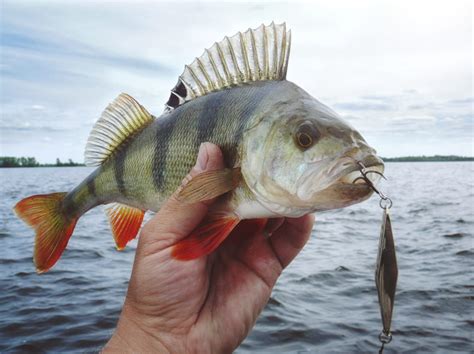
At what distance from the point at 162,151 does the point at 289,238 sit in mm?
1133

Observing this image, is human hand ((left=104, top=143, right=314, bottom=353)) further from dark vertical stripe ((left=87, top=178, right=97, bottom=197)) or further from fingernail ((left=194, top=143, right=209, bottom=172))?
dark vertical stripe ((left=87, top=178, right=97, bottom=197))

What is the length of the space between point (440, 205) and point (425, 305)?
1509 centimetres

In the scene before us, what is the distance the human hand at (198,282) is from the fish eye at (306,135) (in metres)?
0.45

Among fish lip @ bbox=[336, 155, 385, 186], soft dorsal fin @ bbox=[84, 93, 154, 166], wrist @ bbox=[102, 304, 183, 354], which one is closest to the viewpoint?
fish lip @ bbox=[336, 155, 385, 186]

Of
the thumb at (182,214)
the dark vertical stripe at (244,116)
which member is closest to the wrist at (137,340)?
the thumb at (182,214)

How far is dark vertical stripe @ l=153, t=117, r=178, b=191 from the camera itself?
2898mm

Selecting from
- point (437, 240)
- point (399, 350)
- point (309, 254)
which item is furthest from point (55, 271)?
point (437, 240)

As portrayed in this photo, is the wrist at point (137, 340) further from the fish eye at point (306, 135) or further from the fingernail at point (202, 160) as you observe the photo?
the fish eye at point (306, 135)

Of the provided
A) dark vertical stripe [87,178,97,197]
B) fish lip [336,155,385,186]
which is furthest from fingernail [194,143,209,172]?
dark vertical stripe [87,178,97,197]

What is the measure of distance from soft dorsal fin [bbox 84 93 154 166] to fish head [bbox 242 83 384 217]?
119cm

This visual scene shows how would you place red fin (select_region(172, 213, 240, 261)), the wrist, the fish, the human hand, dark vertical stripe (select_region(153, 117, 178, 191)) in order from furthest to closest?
dark vertical stripe (select_region(153, 117, 178, 191)) → the wrist → the human hand → red fin (select_region(172, 213, 240, 261)) → the fish

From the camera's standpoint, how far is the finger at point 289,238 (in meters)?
3.29

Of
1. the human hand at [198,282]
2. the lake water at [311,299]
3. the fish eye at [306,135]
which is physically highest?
the fish eye at [306,135]

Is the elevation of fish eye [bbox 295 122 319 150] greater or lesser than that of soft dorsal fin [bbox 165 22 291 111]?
lesser
